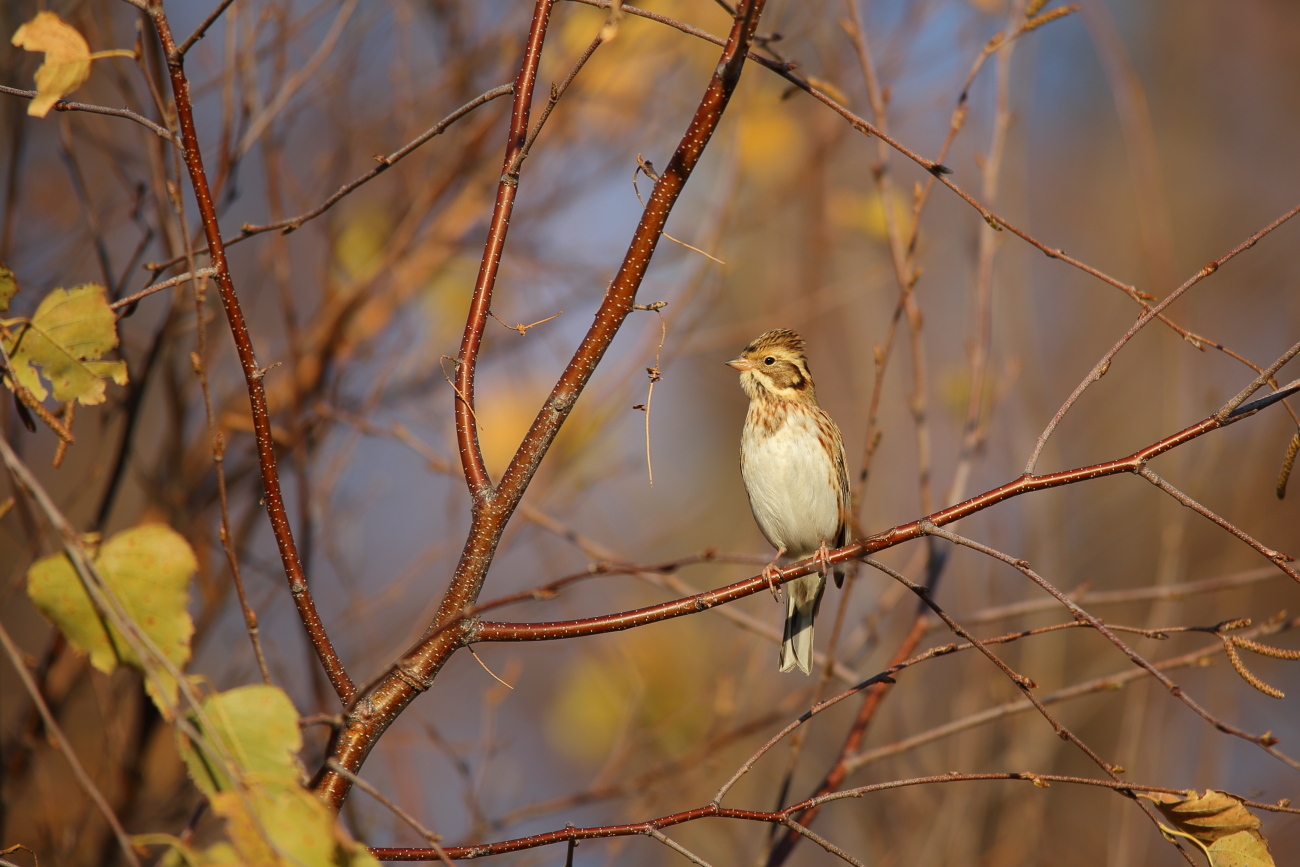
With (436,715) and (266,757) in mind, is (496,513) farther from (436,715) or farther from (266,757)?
(436,715)

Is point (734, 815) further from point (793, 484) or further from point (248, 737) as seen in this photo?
point (793, 484)

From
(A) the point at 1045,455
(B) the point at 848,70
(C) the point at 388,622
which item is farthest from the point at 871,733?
(B) the point at 848,70

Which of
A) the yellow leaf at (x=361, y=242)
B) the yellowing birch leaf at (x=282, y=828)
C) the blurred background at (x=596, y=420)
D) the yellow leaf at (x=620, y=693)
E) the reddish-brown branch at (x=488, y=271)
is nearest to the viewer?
the yellowing birch leaf at (x=282, y=828)

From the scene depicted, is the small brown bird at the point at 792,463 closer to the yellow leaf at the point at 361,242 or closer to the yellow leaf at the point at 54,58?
the yellow leaf at the point at 361,242

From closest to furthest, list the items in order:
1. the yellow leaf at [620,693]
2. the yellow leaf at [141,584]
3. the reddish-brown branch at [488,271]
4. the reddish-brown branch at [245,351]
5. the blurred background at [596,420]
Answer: the yellow leaf at [141,584], the reddish-brown branch at [245,351], the reddish-brown branch at [488,271], the blurred background at [596,420], the yellow leaf at [620,693]

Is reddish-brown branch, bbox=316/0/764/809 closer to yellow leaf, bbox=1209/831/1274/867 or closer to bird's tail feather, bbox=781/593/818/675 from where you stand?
yellow leaf, bbox=1209/831/1274/867

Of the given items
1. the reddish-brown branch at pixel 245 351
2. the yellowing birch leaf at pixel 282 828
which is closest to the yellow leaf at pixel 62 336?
the reddish-brown branch at pixel 245 351

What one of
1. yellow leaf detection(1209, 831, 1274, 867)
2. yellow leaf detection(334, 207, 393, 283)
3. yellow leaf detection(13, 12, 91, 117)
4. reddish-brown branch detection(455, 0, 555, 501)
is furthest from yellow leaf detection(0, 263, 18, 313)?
yellow leaf detection(1209, 831, 1274, 867)

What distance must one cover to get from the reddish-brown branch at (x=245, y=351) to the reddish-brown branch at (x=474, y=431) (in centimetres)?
11

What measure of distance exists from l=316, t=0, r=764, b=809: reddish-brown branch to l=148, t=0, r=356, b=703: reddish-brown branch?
0.11 metres

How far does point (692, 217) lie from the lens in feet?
17.4

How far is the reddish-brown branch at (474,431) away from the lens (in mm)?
1957

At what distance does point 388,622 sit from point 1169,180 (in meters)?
9.41

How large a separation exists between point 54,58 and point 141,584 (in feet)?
2.99
